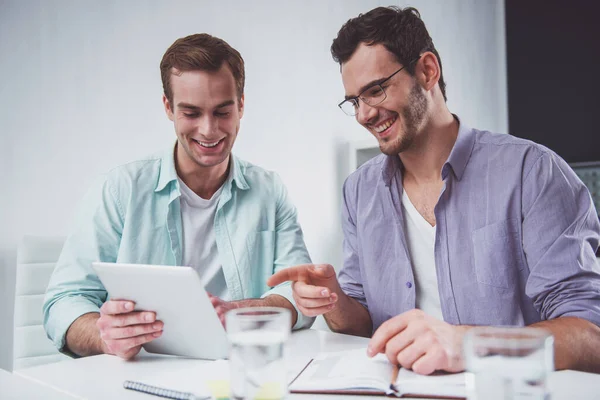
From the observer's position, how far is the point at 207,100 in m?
1.71

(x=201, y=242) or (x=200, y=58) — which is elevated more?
(x=200, y=58)

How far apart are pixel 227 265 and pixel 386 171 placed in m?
0.59

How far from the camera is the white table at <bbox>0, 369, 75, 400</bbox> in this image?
36.3 inches

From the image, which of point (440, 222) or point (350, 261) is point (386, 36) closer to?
point (440, 222)

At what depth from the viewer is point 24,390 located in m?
0.96

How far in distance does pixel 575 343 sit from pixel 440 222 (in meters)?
0.50

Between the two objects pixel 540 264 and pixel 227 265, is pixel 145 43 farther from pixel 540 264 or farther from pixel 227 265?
pixel 540 264

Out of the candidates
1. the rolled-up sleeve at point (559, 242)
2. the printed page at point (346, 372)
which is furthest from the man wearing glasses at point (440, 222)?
the printed page at point (346, 372)

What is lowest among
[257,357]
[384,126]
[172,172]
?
[257,357]

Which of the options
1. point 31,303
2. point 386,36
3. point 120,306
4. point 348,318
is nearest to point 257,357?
point 120,306

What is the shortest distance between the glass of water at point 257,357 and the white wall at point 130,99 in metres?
1.59

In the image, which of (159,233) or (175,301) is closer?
(175,301)

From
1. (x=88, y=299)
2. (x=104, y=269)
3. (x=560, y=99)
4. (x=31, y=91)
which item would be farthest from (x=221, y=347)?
(x=560, y=99)

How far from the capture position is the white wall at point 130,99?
2.03 meters
